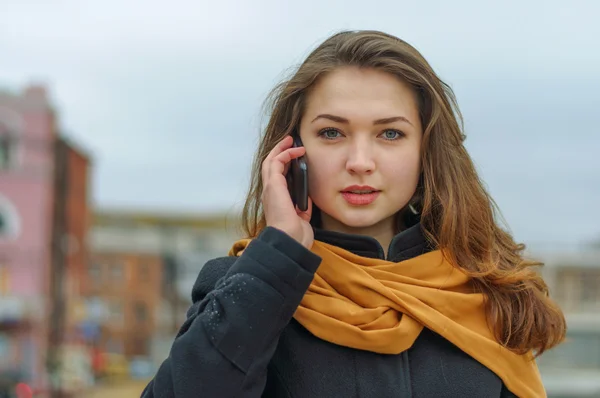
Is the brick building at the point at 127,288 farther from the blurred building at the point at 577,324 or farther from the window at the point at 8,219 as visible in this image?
the window at the point at 8,219

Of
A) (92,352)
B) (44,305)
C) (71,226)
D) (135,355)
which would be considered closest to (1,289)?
(44,305)

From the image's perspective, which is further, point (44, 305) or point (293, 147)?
point (44, 305)

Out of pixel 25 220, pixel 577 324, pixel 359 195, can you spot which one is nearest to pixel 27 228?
pixel 25 220

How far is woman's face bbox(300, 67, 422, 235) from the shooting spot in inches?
61.5

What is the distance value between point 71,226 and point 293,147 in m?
31.6

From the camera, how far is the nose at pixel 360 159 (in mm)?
1530

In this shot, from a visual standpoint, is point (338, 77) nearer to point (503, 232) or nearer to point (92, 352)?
point (503, 232)

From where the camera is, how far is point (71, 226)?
32.2 m

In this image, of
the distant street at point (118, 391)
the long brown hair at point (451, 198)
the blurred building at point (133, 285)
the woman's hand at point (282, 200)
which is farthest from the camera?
the blurred building at point (133, 285)

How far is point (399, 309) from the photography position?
1.54 m

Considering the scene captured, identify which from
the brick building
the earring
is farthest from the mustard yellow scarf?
the brick building

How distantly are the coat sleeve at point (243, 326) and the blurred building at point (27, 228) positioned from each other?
91.0ft

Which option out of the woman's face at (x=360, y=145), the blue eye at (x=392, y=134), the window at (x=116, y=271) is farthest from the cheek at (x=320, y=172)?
the window at (x=116, y=271)

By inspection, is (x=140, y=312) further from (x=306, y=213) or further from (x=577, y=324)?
(x=306, y=213)
